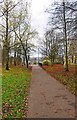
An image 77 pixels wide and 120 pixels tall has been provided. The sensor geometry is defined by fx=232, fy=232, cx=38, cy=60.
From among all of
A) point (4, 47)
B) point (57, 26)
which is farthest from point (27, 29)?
point (57, 26)

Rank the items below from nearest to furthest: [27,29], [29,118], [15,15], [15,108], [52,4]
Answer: [29,118] → [15,108] → [52,4] → [15,15] → [27,29]

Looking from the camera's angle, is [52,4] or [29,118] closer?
[29,118]

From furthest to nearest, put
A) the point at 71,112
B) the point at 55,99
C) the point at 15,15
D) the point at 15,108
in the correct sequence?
1. the point at 15,15
2. the point at 55,99
3. the point at 15,108
4. the point at 71,112

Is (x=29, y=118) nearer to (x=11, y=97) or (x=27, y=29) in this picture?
(x=11, y=97)

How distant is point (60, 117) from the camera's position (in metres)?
7.25

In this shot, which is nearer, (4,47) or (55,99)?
(55,99)

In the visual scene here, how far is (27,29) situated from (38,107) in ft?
97.2

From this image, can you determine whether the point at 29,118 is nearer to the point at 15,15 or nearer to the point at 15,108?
the point at 15,108

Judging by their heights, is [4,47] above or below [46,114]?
above

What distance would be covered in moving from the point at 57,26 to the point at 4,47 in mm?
9293

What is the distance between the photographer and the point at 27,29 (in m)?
37.4

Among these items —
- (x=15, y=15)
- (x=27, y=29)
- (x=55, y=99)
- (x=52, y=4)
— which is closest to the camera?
(x=55, y=99)

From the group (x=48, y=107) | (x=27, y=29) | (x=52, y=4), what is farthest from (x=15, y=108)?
(x=27, y=29)

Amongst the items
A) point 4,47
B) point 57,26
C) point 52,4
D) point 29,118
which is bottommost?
point 29,118
